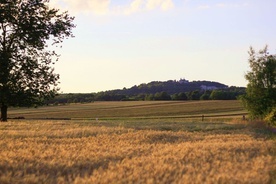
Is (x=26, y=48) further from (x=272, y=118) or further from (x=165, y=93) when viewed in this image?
(x=165, y=93)

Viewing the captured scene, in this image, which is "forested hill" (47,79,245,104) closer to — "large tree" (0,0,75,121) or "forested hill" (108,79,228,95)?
"forested hill" (108,79,228,95)

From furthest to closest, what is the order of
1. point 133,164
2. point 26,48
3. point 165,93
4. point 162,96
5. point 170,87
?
point 170,87 → point 165,93 → point 162,96 → point 26,48 → point 133,164

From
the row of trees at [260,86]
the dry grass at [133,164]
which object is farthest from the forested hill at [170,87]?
the dry grass at [133,164]

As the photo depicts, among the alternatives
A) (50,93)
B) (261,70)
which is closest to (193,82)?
(261,70)

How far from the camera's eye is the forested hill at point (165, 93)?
11959 centimetres

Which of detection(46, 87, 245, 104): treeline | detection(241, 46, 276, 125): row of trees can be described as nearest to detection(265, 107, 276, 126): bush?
detection(241, 46, 276, 125): row of trees

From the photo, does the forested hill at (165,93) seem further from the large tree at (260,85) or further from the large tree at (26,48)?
the large tree at (26,48)

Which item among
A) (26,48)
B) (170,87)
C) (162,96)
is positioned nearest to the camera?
(26,48)

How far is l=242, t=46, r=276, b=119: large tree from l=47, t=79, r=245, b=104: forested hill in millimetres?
29317

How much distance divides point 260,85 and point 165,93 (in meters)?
78.6

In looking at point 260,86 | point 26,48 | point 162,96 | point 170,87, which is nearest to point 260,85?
point 260,86

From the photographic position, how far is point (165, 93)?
131 m

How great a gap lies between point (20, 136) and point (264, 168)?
46.9 ft

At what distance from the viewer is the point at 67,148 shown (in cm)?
1834
